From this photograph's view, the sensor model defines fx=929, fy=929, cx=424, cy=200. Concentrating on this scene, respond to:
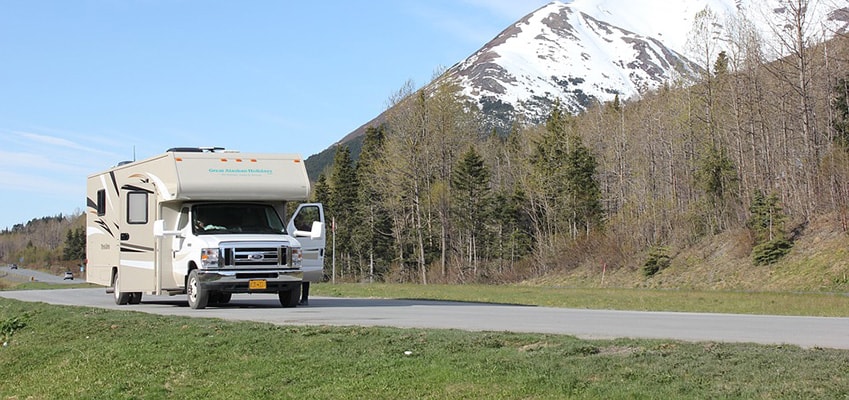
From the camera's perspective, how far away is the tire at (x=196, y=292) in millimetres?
20844

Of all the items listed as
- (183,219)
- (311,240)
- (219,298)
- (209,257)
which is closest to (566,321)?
(311,240)

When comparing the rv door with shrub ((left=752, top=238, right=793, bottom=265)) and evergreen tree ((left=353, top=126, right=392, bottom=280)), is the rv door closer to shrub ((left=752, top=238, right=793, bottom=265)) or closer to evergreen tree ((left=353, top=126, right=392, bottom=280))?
shrub ((left=752, top=238, right=793, bottom=265))

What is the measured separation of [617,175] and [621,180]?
2.74m

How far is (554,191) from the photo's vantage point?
222ft

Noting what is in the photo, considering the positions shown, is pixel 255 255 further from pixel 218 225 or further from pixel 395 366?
pixel 395 366

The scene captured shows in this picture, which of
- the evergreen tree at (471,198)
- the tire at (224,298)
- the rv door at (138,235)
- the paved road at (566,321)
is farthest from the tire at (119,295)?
the evergreen tree at (471,198)

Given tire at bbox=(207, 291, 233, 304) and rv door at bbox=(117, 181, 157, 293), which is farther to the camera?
tire at bbox=(207, 291, 233, 304)

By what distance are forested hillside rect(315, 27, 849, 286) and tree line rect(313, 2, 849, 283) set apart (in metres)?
0.14

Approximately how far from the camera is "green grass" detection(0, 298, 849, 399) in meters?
8.79

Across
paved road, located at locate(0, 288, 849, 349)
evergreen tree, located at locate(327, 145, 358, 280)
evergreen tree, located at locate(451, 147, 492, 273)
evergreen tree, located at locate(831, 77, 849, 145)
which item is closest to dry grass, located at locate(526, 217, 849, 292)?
evergreen tree, located at locate(831, 77, 849, 145)

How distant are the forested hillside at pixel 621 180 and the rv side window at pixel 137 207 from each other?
950 inches

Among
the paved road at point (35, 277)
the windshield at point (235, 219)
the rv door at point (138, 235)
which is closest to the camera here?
the windshield at point (235, 219)

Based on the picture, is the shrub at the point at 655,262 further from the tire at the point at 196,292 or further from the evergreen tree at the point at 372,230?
the evergreen tree at the point at 372,230

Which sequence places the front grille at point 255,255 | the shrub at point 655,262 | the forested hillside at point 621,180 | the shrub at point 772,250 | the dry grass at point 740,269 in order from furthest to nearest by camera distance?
the shrub at point 655,262, the forested hillside at point 621,180, the shrub at point 772,250, the dry grass at point 740,269, the front grille at point 255,255
